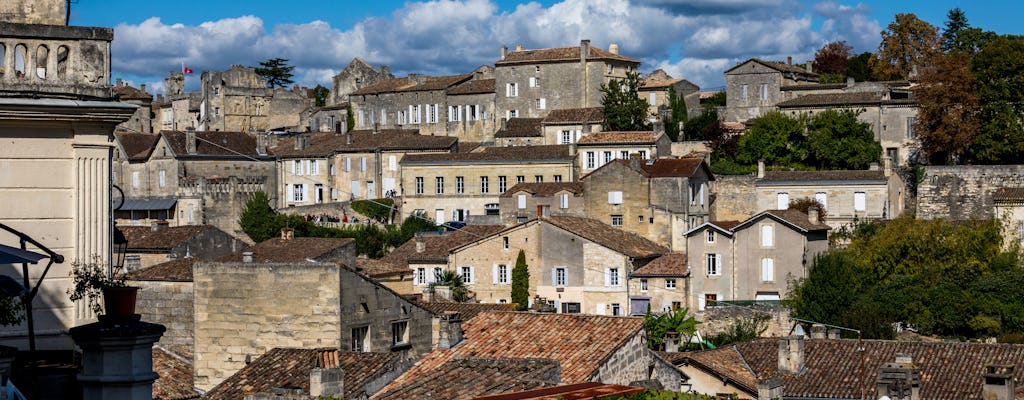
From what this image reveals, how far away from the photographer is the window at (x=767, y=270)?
55.2 metres

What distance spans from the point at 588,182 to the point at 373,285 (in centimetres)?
3344

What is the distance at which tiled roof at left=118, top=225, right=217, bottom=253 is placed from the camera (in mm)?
52906

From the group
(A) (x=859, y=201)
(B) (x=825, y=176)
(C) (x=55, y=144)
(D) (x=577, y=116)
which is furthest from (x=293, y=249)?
(C) (x=55, y=144)

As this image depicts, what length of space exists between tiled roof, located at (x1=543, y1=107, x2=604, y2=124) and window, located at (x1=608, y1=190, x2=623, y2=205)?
41.8ft

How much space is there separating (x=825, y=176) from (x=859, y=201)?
5.49 ft

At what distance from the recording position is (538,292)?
56844 mm

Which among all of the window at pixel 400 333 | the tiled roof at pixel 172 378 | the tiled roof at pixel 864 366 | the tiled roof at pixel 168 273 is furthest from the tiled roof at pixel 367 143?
the tiled roof at pixel 172 378

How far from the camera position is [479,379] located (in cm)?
2073

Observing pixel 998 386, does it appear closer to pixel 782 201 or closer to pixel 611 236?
pixel 611 236

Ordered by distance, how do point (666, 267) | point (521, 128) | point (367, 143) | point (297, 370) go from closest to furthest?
point (297, 370) → point (666, 267) → point (367, 143) → point (521, 128)

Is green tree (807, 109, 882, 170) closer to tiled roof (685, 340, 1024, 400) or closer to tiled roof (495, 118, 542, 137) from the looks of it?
tiled roof (495, 118, 542, 137)

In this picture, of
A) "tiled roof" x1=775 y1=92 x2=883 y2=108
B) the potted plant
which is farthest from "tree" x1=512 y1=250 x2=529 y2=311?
the potted plant

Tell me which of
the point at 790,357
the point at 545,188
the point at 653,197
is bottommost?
the point at 790,357

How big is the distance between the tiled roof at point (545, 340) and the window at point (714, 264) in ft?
91.1
